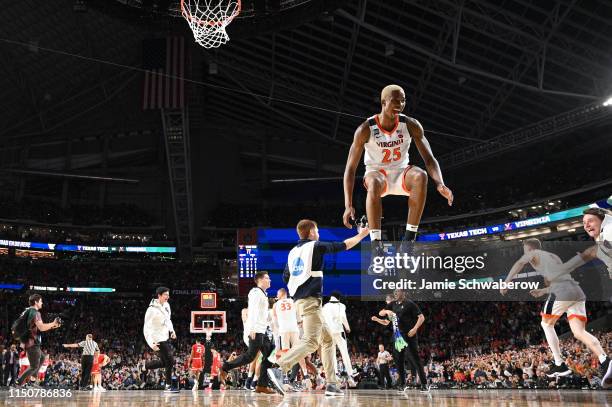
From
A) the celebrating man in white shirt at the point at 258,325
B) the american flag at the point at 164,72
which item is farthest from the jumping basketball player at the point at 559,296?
the american flag at the point at 164,72

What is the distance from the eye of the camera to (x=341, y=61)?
101 feet

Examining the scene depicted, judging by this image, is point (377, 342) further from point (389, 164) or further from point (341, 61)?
point (389, 164)

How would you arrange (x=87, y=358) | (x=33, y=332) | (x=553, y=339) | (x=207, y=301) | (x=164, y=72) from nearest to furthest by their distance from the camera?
1. (x=553, y=339)
2. (x=33, y=332)
3. (x=87, y=358)
4. (x=207, y=301)
5. (x=164, y=72)

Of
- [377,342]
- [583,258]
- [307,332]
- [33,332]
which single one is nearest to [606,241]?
[583,258]

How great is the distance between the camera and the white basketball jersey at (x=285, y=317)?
38.8 feet

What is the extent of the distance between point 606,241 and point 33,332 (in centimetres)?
854

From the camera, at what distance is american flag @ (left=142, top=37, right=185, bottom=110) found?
30531 millimetres

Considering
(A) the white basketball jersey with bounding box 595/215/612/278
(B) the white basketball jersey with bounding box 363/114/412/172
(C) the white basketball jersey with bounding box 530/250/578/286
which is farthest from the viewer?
(C) the white basketball jersey with bounding box 530/250/578/286

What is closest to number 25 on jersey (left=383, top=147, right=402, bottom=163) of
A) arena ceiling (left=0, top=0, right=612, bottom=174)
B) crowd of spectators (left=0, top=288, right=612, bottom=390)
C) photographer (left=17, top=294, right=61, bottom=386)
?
photographer (left=17, top=294, right=61, bottom=386)

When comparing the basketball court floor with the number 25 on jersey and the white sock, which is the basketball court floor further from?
the number 25 on jersey

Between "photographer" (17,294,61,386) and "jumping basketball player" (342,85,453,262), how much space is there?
605 cm

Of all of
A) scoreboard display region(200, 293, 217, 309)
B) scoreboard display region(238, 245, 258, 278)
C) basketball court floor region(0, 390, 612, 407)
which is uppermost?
scoreboard display region(238, 245, 258, 278)

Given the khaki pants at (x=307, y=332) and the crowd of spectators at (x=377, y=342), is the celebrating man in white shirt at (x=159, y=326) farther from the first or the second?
the crowd of spectators at (x=377, y=342)

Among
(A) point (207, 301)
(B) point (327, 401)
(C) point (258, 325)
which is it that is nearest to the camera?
(B) point (327, 401)
